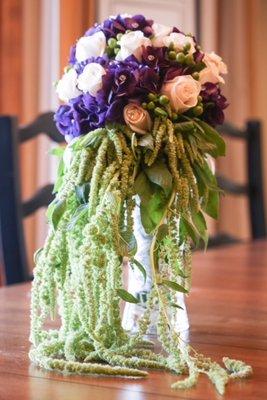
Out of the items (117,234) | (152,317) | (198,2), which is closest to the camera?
(117,234)

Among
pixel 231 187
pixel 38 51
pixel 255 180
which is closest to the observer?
pixel 231 187

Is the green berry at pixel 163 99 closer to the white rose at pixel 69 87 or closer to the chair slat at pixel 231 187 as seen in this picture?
the white rose at pixel 69 87

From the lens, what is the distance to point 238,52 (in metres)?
3.95

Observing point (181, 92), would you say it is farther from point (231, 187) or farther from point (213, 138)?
point (231, 187)

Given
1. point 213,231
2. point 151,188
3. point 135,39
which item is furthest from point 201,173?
point 213,231

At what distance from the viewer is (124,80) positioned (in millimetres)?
950

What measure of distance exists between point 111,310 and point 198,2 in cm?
306

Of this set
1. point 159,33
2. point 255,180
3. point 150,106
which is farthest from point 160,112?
point 255,180

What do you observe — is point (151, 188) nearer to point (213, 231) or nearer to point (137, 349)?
point (137, 349)

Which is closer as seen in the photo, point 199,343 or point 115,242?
point 115,242

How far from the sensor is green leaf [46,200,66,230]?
0.97m

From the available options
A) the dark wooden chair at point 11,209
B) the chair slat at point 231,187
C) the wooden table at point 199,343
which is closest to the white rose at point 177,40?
the wooden table at point 199,343

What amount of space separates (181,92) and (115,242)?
0.20m

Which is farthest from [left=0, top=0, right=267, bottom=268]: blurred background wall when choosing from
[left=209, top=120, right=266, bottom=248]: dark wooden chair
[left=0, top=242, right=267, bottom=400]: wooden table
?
[left=0, top=242, right=267, bottom=400]: wooden table
